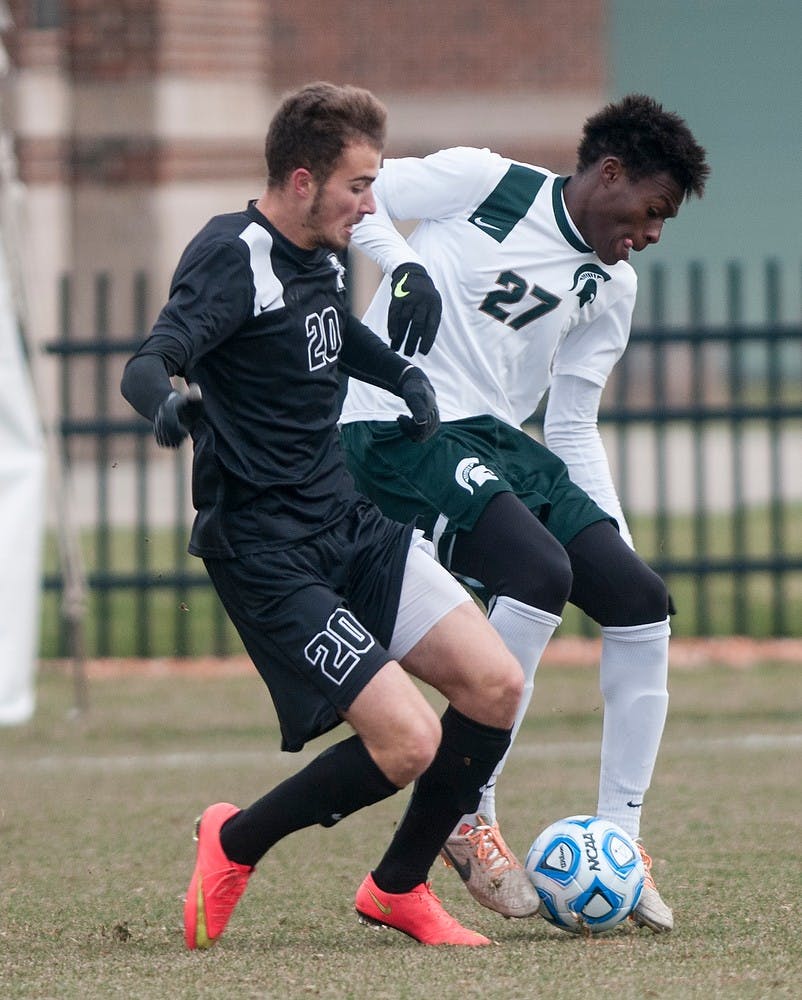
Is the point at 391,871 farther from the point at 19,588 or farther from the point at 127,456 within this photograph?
the point at 127,456

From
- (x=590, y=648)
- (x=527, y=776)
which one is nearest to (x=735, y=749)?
(x=527, y=776)

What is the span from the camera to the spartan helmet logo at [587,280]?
186 inches

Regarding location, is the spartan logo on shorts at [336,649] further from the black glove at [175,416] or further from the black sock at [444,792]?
the black glove at [175,416]

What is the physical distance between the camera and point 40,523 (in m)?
8.04

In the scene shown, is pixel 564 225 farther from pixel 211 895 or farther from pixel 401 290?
pixel 211 895

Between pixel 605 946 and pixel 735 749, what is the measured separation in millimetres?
3350

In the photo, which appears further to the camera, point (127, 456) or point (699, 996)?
point (127, 456)

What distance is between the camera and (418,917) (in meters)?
4.16

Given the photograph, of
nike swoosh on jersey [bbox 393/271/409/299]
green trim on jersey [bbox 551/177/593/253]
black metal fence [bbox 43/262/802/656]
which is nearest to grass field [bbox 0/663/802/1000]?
black metal fence [bbox 43/262/802/656]

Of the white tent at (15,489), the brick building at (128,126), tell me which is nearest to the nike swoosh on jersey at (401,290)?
the white tent at (15,489)

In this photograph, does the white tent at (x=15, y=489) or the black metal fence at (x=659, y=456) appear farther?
the black metal fence at (x=659, y=456)

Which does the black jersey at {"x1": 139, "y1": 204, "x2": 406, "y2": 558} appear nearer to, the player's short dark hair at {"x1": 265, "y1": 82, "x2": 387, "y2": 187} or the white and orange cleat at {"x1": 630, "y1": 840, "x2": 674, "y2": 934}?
the player's short dark hair at {"x1": 265, "y1": 82, "x2": 387, "y2": 187}

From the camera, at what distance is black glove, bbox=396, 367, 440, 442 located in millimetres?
4180

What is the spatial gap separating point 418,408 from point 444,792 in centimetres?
94
